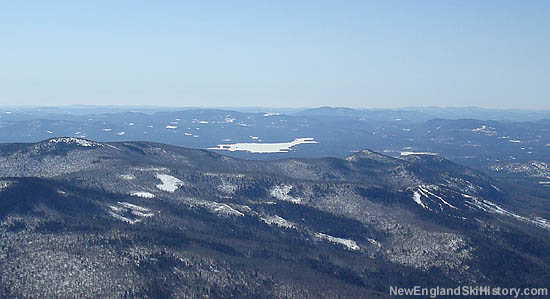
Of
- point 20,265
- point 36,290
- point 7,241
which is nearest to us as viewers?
point 36,290

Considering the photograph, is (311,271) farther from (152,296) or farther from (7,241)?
(7,241)

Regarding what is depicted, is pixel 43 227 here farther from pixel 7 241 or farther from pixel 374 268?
pixel 374 268

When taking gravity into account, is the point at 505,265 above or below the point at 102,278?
below

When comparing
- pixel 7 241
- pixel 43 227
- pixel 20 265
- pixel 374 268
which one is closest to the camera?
pixel 20 265

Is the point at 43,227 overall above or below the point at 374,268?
above

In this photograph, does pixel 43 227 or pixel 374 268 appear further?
pixel 374 268

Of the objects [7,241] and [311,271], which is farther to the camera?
[311,271]

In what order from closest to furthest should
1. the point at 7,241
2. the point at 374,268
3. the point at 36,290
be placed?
the point at 36,290, the point at 7,241, the point at 374,268

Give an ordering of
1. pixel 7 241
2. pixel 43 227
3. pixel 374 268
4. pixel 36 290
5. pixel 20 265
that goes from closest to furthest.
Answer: pixel 36 290 < pixel 20 265 < pixel 7 241 < pixel 43 227 < pixel 374 268

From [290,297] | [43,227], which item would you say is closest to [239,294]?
[290,297]

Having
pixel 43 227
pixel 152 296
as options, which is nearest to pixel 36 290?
pixel 152 296
